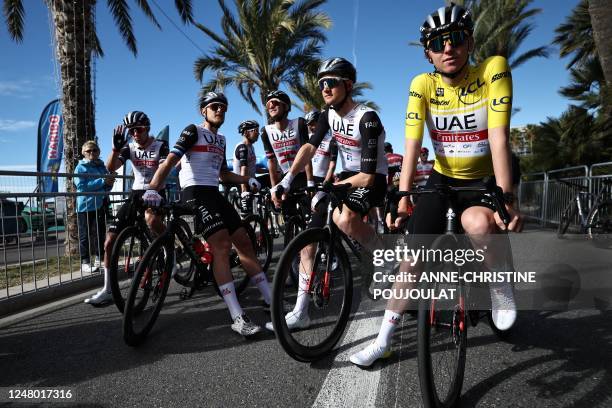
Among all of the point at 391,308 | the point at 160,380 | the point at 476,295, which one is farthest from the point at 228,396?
the point at 476,295

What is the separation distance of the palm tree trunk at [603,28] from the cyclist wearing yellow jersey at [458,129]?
33.6ft

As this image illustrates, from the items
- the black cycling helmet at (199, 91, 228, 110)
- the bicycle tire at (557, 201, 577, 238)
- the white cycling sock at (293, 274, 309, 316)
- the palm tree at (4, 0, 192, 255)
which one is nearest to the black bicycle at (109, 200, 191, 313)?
→ the black cycling helmet at (199, 91, 228, 110)

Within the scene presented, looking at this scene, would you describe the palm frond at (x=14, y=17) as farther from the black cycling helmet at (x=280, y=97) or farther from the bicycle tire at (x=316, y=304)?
the bicycle tire at (x=316, y=304)

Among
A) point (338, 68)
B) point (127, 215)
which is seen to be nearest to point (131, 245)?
point (127, 215)

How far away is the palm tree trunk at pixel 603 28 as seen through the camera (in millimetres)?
9844

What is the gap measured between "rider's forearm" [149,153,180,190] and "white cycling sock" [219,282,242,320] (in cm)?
107

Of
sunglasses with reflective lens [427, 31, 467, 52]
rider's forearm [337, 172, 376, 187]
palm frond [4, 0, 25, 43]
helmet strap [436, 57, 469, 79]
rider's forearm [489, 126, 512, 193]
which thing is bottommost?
rider's forearm [337, 172, 376, 187]

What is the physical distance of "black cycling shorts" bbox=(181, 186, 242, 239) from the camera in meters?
3.52

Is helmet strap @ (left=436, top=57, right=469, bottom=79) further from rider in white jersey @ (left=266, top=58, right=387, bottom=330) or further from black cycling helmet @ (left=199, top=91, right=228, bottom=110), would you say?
black cycling helmet @ (left=199, top=91, right=228, bottom=110)

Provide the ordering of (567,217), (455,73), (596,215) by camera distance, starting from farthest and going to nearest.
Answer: (567,217) → (596,215) → (455,73)

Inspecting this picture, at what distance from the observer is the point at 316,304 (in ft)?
10.4

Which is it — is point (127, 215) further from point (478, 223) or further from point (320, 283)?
point (478, 223)

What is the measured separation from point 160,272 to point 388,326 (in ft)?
6.65

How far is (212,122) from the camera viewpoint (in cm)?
388
